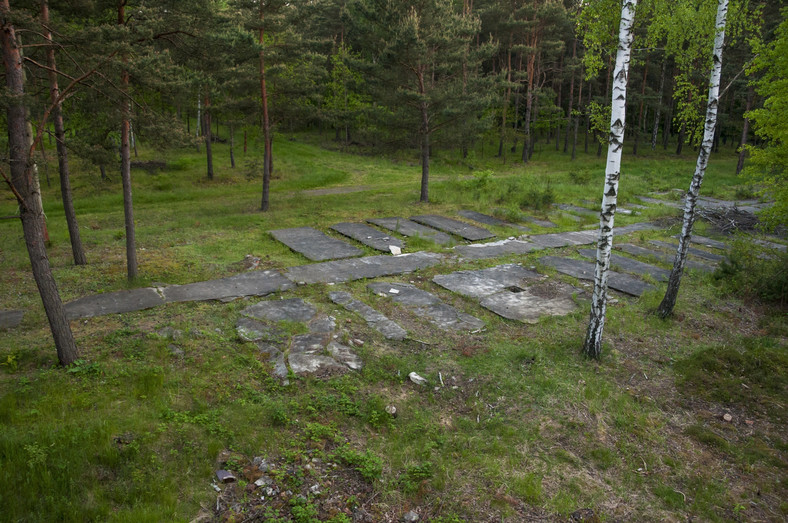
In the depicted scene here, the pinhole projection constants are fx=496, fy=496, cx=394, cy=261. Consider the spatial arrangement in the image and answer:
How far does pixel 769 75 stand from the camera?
9.38 m

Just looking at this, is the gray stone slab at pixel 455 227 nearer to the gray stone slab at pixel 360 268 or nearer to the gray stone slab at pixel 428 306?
the gray stone slab at pixel 360 268

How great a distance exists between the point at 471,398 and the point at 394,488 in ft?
5.89

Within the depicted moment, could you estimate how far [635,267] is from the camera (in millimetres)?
11250

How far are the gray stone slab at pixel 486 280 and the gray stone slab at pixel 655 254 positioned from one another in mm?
3623

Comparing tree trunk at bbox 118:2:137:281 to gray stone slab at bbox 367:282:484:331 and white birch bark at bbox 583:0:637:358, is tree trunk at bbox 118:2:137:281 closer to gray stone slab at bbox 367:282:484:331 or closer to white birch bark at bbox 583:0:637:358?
gray stone slab at bbox 367:282:484:331

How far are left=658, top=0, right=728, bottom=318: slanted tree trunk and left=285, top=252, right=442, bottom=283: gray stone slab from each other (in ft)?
15.5

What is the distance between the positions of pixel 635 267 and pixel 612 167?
229 inches

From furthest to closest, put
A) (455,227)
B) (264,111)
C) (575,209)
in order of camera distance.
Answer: (575,209)
(264,111)
(455,227)

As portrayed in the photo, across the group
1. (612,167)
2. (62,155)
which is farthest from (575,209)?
(62,155)

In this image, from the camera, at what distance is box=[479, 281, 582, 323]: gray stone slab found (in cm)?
840

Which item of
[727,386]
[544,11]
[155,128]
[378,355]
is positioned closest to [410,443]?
[378,355]

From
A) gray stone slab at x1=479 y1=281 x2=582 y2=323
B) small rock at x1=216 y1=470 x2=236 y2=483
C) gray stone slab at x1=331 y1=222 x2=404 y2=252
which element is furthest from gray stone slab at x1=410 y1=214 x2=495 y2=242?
small rock at x1=216 y1=470 x2=236 y2=483

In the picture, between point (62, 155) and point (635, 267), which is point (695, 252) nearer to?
point (635, 267)

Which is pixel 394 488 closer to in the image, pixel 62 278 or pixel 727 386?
pixel 727 386
